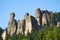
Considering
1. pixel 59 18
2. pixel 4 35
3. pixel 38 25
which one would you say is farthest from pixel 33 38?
pixel 59 18

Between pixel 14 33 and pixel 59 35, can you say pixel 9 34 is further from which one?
pixel 59 35

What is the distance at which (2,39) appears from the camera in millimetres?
86062

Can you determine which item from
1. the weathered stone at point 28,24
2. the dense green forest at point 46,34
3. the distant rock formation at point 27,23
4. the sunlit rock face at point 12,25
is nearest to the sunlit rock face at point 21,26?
the distant rock formation at point 27,23

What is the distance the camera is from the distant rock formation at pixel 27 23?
8338 centimetres

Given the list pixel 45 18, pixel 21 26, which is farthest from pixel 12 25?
pixel 45 18

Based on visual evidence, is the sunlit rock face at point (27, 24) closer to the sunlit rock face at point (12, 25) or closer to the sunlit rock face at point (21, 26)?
the sunlit rock face at point (21, 26)

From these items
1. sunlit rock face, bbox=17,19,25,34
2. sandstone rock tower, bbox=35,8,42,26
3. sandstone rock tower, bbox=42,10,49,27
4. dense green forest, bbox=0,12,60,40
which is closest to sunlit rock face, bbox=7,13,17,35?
sunlit rock face, bbox=17,19,25,34

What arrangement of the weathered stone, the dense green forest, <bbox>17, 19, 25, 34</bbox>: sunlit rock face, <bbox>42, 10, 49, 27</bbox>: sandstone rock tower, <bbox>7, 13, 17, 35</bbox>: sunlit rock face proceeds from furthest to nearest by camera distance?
1. <bbox>7, 13, 17, 35</bbox>: sunlit rock face
2. <bbox>42, 10, 49, 27</bbox>: sandstone rock tower
3. <bbox>17, 19, 25, 34</bbox>: sunlit rock face
4. the weathered stone
5. the dense green forest

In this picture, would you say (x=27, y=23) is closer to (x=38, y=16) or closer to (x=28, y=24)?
(x=28, y=24)

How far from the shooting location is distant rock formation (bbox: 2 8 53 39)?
274ft

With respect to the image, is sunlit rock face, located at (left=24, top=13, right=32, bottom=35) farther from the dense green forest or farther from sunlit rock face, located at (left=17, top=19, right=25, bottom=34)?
the dense green forest

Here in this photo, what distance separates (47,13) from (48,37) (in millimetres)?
38131

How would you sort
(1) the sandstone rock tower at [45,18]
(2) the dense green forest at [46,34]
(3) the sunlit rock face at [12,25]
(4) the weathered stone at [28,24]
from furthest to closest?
(3) the sunlit rock face at [12,25] < (1) the sandstone rock tower at [45,18] < (4) the weathered stone at [28,24] < (2) the dense green forest at [46,34]

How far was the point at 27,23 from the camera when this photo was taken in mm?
84625
